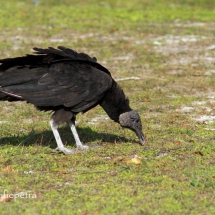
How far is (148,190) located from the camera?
461 centimetres

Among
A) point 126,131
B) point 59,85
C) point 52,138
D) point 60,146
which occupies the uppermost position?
point 59,85

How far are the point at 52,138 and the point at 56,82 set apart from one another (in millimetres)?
920

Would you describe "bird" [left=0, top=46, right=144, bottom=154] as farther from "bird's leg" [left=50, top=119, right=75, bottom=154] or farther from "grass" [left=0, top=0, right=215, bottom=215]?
"grass" [left=0, top=0, right=215, bottom=215]

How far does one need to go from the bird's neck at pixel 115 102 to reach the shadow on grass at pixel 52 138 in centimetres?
31

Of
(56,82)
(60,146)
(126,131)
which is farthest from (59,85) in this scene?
(126,131)

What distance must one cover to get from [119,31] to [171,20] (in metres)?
1.47

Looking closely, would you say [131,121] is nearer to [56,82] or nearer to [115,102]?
[115,102]

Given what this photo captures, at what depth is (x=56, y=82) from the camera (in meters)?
5.55

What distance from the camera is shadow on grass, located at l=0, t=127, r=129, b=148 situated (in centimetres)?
604

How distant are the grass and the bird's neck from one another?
336 millimetres

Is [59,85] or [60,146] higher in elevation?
[59,85]

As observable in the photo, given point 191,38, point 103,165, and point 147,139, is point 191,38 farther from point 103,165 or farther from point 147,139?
point 103,165

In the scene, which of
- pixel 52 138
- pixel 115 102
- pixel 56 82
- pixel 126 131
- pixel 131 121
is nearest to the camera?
pixel 56 82

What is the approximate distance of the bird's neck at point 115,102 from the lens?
19.4ft
